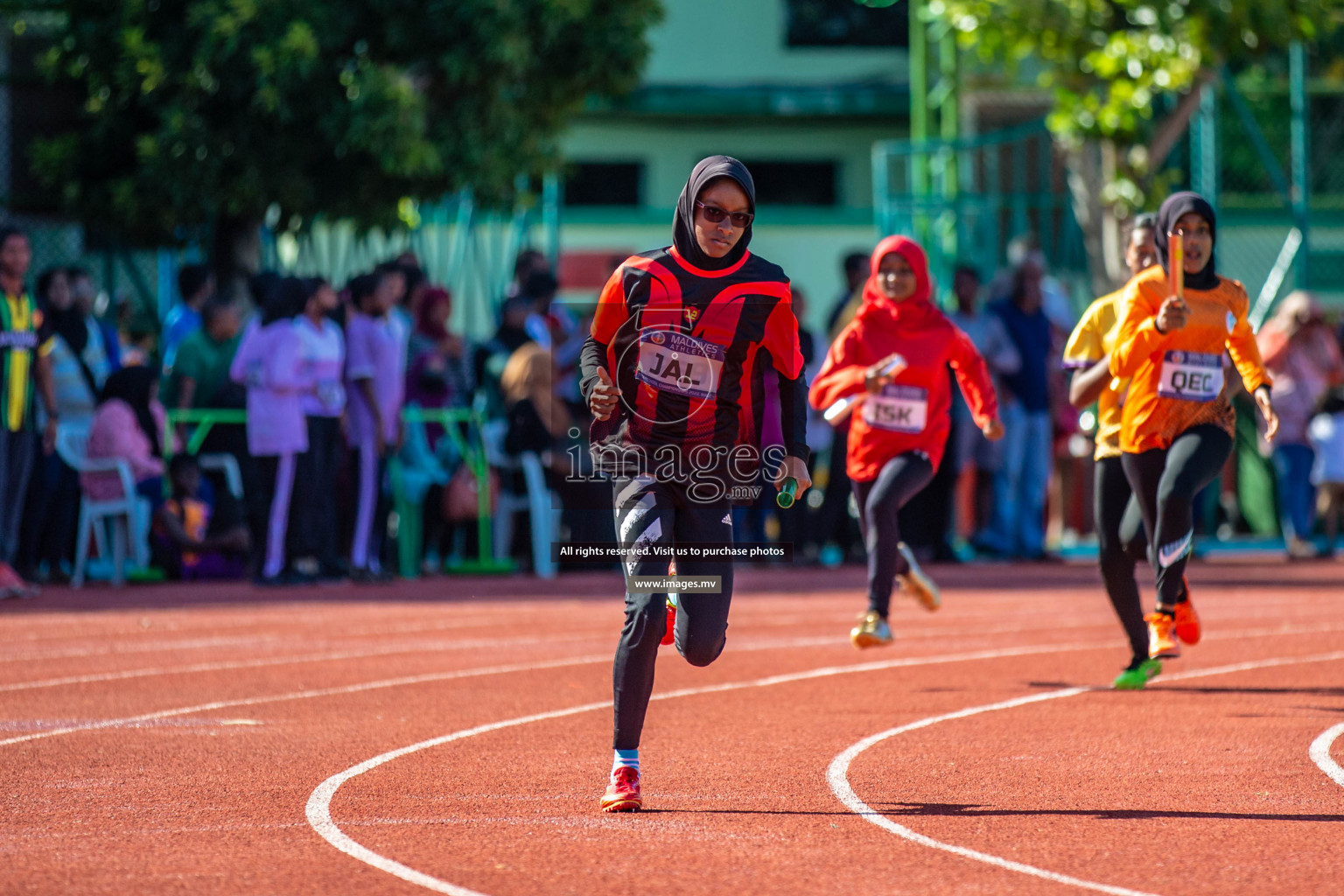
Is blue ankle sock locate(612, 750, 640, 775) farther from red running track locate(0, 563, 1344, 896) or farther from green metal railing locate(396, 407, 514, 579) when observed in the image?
green metal railing locate(396, 407, 514, 579)

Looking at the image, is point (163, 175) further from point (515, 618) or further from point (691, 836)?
point (691, 836)

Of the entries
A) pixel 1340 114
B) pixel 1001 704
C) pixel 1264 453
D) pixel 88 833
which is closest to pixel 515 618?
pixel 1001 704

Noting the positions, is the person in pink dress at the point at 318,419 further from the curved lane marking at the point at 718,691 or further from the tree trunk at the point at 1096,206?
the tree trunk at the point at 1096,206

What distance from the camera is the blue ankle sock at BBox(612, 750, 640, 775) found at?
6.62 metres

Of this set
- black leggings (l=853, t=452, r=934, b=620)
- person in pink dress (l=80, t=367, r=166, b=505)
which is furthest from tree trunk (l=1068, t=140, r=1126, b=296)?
person in pink dress (l=80, t=367, r=166, b=505)

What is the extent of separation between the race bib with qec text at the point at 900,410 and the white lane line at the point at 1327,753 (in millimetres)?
2826

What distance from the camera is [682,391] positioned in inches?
269

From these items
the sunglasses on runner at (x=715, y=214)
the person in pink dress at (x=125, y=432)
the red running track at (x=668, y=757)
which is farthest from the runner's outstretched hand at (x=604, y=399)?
the person in pink dress at (x=125, y=432)

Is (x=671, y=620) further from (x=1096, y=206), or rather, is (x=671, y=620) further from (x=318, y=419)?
(x=1096, y=206)

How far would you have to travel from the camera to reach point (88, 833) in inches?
→ 246

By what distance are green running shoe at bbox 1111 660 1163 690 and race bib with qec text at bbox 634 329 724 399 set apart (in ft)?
12.1

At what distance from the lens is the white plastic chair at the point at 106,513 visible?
15.0 m

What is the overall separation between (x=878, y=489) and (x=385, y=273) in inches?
254

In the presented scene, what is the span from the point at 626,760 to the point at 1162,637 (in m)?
3.59
